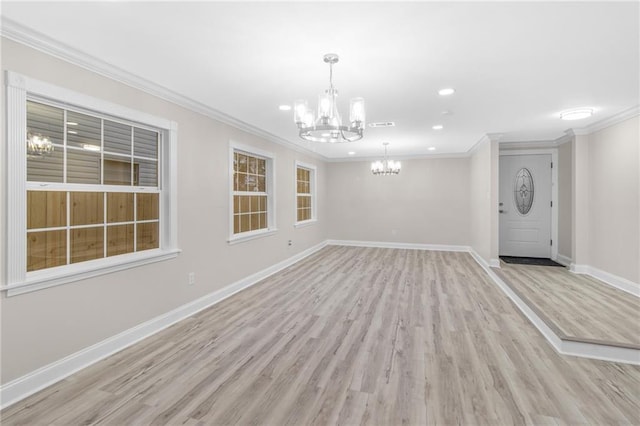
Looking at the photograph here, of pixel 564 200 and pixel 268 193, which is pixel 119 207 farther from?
pixel 564 200

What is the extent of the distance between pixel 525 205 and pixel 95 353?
24.2 feet

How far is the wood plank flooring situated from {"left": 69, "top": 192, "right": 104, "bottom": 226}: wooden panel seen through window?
170 inches

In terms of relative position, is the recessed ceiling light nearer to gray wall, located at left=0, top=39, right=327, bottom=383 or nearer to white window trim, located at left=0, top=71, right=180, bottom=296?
gray wall, located at left=0, top=39, right=327, bottom=383

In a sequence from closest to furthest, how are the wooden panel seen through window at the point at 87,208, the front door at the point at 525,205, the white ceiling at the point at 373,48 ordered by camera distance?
the white ceiling at the point at 373,48 < the wooden panel seen through window at the point at 87,208 < the front door at the point at 525,205

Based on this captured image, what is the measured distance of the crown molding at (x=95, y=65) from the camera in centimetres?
203

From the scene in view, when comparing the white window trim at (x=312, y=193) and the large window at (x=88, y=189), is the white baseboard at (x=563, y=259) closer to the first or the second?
the white window trim at (x=312, y=193)

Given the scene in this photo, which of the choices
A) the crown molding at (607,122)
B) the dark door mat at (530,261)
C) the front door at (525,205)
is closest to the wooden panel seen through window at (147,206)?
the crown molding at (607,122)

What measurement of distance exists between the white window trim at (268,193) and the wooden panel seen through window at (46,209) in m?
2.03

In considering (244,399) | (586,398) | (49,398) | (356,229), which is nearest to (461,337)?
(586,398)

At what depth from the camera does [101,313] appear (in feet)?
8.58

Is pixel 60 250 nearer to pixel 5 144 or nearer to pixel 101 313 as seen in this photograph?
pixel 101 313

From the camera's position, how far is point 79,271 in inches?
96.0

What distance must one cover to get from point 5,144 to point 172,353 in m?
2.01

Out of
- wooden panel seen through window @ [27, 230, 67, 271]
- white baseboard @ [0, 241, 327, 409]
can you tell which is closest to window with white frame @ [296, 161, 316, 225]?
white baseboard @ [0, 241, 327, 409]
